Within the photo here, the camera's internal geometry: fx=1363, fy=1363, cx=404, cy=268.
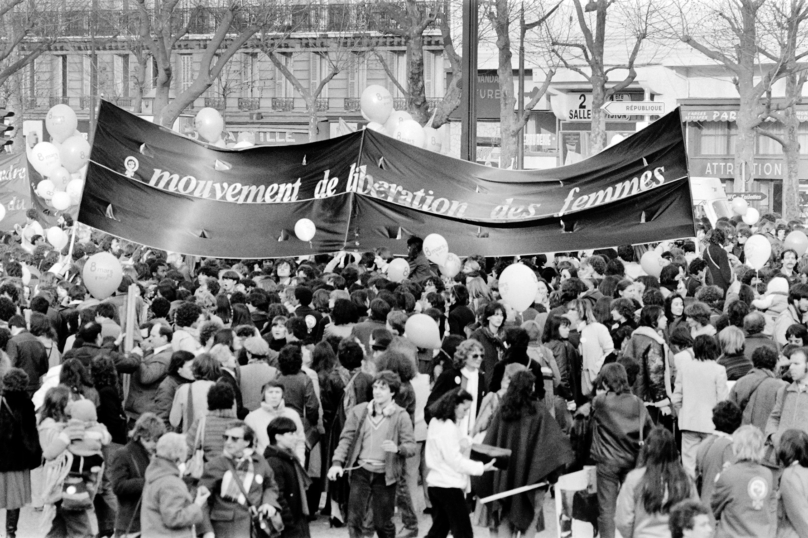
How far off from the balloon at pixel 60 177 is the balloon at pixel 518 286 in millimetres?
9827

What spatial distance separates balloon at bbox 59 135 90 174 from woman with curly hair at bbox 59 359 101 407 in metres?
9.52

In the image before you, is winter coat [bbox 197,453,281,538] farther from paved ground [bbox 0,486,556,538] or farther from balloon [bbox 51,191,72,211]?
balloon [bbox 51,191,72,211]

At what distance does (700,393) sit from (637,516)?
231cm

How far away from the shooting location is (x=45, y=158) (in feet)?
60.3

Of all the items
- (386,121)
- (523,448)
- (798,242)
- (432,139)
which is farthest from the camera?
(798,242)

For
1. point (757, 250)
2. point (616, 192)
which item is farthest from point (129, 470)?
point (757, 250)

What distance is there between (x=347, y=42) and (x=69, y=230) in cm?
3778

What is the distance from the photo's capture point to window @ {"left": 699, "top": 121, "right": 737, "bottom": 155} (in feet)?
162

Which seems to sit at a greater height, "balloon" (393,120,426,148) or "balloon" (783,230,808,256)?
"balloon" (393,120,426,148)

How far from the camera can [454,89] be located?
2417 cm

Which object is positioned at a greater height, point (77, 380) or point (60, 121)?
point (60, 121)

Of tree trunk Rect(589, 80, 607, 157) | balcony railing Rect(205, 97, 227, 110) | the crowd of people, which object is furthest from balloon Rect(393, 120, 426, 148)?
balcony railing Rect(205, 97, 227, 110)

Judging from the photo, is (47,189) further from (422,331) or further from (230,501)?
(230,501)

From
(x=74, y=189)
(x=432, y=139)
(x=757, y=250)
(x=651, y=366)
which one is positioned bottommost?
(x=651, y=366)
